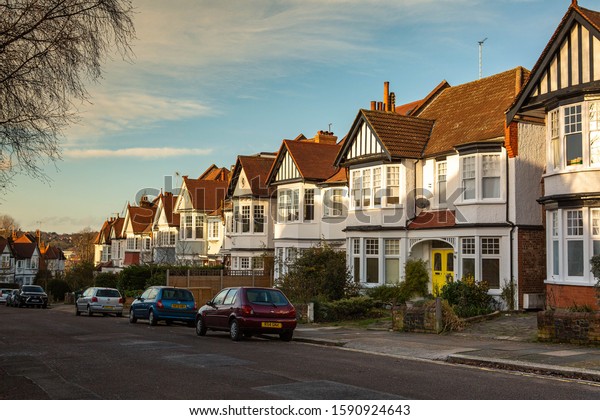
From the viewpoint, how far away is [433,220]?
29422mm

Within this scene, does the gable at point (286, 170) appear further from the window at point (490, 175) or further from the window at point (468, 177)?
the window at point (490, 175)

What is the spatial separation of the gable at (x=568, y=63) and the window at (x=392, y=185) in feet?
28.8

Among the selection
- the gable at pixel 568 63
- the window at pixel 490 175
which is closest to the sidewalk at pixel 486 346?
the window at pixel 490 175

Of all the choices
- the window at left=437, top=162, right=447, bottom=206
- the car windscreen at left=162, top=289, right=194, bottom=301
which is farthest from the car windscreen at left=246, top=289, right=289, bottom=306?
the window at left=437, top=162, right=447, bottom=206

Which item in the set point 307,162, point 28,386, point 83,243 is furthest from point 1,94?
point 83,243

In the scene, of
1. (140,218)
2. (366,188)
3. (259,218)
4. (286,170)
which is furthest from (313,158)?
(140,218)

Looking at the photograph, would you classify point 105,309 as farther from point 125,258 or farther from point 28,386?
point 125,258

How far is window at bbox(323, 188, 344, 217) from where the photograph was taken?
37.8 meters

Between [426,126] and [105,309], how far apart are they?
1900 cm

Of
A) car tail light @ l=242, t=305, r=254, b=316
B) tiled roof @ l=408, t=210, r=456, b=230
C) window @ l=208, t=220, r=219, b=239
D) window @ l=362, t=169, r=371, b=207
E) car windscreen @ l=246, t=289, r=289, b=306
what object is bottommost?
car tail light @ l=242, t=305, r=254, b=316

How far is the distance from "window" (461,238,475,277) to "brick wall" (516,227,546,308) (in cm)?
194

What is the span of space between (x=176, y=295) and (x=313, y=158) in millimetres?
15992

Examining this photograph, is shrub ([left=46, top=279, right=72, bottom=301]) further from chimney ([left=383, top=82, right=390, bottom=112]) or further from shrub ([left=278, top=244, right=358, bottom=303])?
shrub ([left=278, top=244, right=358, bottom=303])

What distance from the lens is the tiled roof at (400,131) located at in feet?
101
